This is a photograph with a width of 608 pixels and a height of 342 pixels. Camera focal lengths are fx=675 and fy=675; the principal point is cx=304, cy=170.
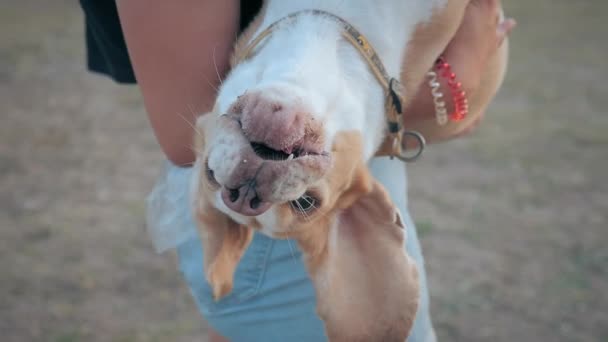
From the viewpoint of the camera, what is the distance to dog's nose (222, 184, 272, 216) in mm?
1267

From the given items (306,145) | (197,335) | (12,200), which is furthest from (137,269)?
(306,145)

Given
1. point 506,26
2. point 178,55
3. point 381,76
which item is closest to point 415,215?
point 506,26

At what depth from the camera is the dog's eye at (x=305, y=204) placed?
4.84ft

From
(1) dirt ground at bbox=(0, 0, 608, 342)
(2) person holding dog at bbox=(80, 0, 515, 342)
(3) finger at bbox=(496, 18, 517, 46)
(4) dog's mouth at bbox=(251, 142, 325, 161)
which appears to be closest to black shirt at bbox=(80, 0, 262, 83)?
(2) person holding dog at bbox=(80, 0, 515, 342)

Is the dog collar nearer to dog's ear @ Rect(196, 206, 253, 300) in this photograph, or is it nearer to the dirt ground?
dog's ear @ Rect(196, 206, 253, 300)

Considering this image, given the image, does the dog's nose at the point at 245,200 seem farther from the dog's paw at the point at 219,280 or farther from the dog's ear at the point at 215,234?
the dog's paw at the point at 219,280

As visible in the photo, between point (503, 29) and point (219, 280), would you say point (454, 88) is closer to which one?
point (503, 29)

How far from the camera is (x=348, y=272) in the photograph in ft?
5.34

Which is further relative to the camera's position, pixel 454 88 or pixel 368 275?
pixel 454 88

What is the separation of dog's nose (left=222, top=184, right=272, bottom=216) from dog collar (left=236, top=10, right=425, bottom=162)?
18.7 inches

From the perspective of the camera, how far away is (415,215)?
4.64 meters

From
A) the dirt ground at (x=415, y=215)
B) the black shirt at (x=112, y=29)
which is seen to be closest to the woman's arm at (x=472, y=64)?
the black shirt at (x=112, y=29)

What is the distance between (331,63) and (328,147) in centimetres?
23

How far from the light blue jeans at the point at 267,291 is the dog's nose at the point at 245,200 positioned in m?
0.61
